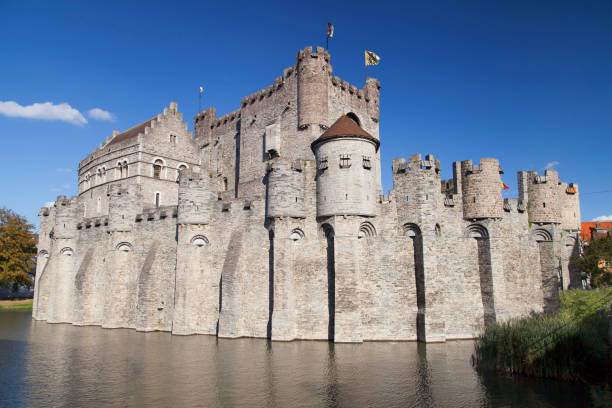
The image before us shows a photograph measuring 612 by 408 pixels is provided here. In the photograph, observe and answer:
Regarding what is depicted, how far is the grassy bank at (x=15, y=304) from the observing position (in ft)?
143

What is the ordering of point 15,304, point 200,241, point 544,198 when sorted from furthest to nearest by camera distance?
point 15,304 → point 544,198 → point 200,241

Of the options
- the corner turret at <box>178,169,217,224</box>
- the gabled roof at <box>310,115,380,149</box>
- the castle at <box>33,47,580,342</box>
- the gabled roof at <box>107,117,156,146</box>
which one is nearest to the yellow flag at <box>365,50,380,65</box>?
the castle at <box>33,47,580,342</box>

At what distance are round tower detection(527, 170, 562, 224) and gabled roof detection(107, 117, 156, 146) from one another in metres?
31.8

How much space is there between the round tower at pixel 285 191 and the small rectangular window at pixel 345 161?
240 cm

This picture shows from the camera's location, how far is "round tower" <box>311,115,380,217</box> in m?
21.8

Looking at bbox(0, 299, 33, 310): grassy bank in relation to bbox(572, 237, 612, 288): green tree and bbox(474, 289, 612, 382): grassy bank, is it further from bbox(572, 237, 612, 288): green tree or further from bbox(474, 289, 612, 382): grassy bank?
bbox(572, 237, 612, 288): green tree

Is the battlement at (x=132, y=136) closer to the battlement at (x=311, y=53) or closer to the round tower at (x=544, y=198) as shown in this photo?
the battlement at (x=311, y=53)

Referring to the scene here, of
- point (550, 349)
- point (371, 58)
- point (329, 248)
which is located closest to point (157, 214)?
point (329, 248)

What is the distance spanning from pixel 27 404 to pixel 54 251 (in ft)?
79.5

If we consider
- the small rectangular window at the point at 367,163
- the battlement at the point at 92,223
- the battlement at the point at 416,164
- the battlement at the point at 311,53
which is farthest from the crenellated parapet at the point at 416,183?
the battlement at the point at 92,223

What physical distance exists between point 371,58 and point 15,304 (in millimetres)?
44006

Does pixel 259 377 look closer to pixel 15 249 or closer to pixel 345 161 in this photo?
pixel 345 161

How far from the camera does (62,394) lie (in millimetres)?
12734

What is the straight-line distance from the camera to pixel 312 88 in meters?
29.0
